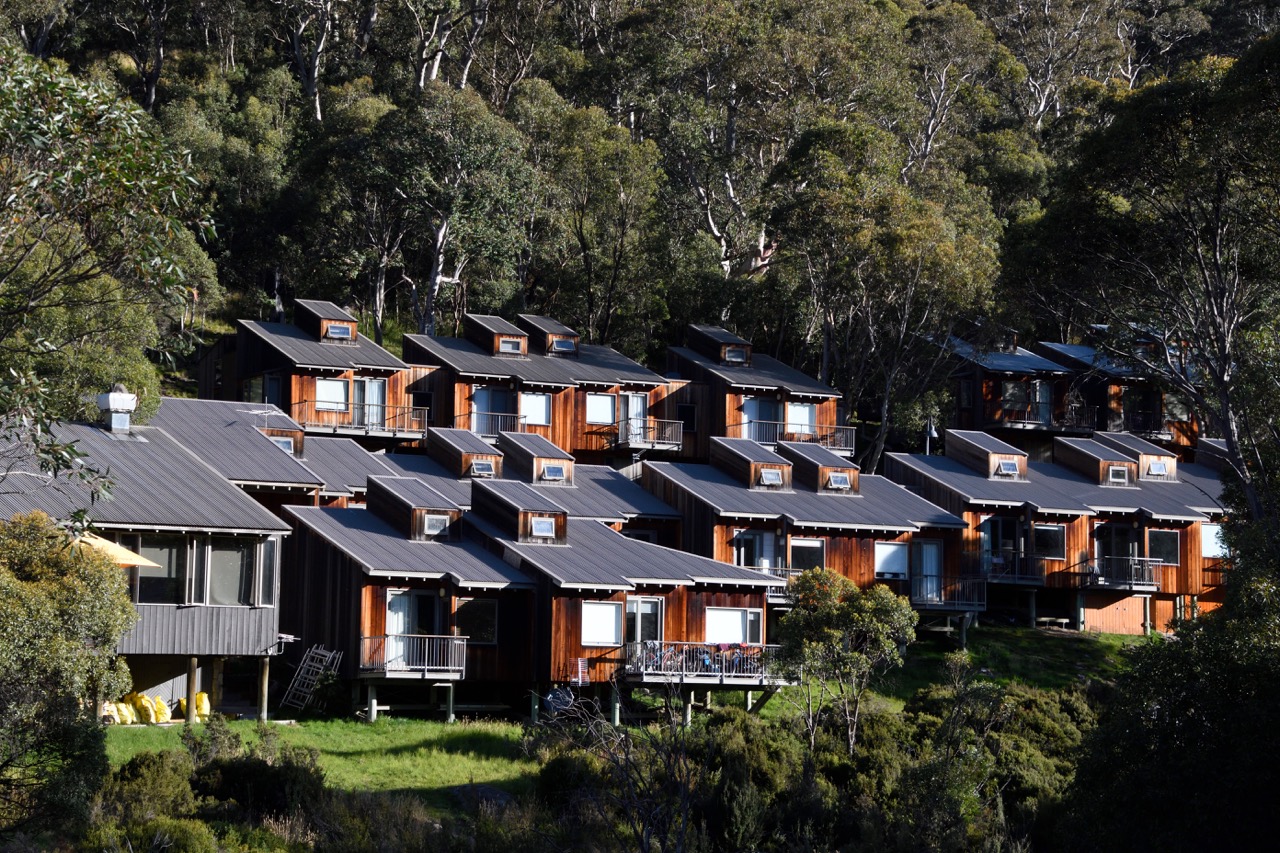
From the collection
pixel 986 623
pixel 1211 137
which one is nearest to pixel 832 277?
pixel 986 623

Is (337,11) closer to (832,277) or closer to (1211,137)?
(832,277)

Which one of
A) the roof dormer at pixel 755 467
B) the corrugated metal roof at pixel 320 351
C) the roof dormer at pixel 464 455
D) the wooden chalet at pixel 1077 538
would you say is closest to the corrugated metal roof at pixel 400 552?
the roof dormer at pixel 464 455

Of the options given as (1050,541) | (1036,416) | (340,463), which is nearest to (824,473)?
(1050,541)

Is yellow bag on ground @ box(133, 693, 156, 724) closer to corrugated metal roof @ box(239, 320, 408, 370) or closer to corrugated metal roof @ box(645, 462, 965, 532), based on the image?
corrugated metal roof @ box(645, 462, 965, 532)

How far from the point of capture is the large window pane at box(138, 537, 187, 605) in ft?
118

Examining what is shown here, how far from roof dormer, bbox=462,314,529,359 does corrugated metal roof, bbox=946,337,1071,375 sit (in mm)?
16987

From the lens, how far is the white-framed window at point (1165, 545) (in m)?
56.4

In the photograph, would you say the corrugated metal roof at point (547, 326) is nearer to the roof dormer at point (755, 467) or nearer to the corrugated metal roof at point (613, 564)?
the roof dormer at point (755, 467)

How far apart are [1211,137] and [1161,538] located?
18340mm

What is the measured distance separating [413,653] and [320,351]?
2147 centimetres

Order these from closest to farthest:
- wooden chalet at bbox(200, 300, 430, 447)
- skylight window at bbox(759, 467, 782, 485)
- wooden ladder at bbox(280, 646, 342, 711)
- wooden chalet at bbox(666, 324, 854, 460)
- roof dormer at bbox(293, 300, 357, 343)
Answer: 1. wooden ladder at bbox(280, 646, 342, 711)
2. skylight window at bbox(759, 467, 782, 485)
3. wooden chalet at bbox(200, 300, 430, 447)
4. roof dormer at bbox(293, 300, 357, 343)
5. wooden chalet at bbox(666, 324, 854, 460)

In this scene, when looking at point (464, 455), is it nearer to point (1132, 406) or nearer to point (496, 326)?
point (496, 326)

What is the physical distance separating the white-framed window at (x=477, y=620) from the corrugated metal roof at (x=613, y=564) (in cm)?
157

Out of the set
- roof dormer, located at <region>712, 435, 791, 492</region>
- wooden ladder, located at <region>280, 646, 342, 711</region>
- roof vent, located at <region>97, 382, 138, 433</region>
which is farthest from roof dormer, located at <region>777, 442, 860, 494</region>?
roof vent, located at <region>97, 382, 138, 433</region>
